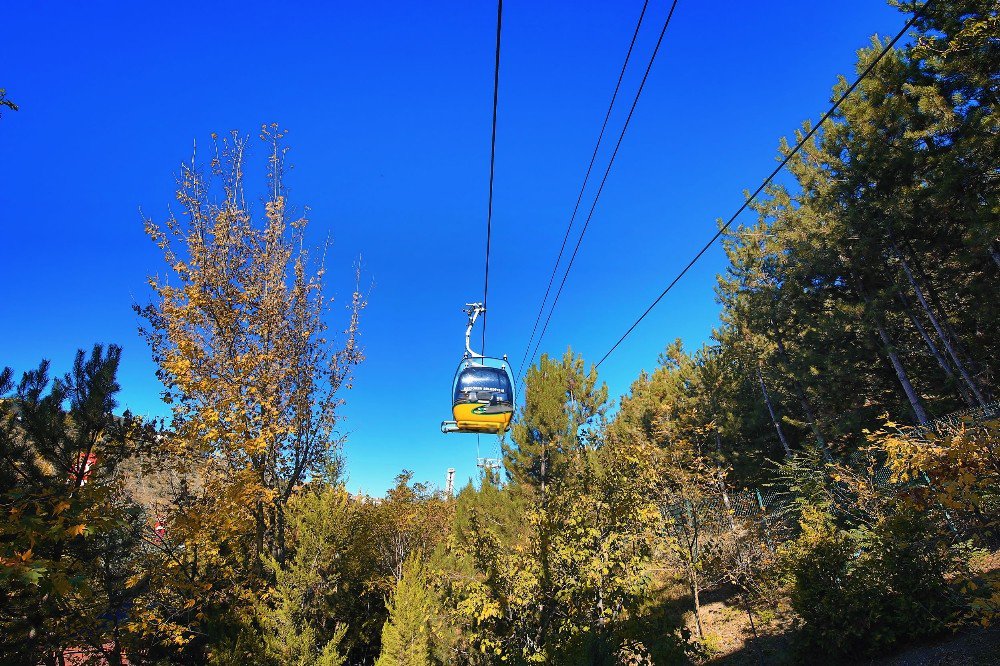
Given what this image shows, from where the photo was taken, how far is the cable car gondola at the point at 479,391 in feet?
31.1

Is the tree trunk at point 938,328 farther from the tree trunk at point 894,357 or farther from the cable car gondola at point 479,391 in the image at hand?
the cable car gondola at point 479,391

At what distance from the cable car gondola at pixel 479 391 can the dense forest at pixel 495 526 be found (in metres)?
2.28

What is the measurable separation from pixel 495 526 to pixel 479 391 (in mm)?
3038

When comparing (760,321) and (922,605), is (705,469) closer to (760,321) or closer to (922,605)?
(922,605)

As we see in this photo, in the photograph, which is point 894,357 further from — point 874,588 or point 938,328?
point 874,588

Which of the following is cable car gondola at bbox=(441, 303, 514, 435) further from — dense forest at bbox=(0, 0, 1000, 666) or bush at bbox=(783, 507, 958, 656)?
bush at bbox=(783, 507, 958, 656)

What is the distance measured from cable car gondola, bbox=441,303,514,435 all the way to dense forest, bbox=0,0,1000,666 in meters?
2.28

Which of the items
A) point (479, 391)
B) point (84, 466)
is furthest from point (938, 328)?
point (84, 466)

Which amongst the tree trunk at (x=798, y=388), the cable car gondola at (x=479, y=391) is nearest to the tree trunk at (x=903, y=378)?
the tree trunk at (x=798, y=388)

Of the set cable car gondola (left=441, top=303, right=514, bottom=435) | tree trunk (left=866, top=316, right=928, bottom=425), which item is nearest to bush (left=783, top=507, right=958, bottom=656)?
cable car gondola (left=441, top=303, right=514, bottom=435)

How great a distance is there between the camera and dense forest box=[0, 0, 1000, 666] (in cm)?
395

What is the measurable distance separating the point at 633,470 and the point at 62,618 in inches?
278

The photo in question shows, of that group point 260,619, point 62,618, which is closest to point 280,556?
point 260,619

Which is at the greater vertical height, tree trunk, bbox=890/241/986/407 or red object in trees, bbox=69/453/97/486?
tree trunk, bbox=890/241/986/407
